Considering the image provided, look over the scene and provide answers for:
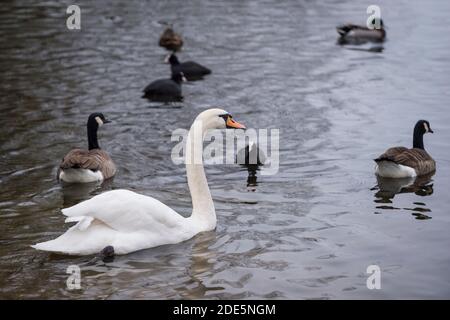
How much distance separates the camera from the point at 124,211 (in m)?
10.5

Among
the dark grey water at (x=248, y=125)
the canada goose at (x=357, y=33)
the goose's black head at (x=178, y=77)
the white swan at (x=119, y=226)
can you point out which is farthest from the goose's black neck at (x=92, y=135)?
the canada goose at (x=357, y=33)

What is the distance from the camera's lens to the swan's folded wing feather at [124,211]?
10.3 m

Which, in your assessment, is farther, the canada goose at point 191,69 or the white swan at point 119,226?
the canada goose at point 191,69

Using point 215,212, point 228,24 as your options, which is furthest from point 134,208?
point 228,24

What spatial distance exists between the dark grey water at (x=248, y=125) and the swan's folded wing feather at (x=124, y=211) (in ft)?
1.32

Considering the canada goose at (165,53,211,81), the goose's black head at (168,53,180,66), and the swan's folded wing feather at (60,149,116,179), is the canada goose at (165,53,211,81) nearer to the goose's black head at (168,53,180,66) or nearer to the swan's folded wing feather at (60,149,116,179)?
the goose's black head at (168,53,180,66)

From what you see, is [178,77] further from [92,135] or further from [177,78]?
[92,135]

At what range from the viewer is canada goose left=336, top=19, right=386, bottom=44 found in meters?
24.9

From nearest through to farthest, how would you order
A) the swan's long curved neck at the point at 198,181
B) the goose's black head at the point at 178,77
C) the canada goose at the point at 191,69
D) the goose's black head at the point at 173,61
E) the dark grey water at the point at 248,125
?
1. the dark grey water at the point at 248,125
2. the swan's long curved neck at the point at 198,181
3. the goose's black head at the point at 178,77
4. the canada goose at the point at 191,69
5. the goose's black head at the point at 173,61

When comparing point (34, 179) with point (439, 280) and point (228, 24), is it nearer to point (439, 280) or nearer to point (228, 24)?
point (439, 280)

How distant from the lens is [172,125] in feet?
57.3

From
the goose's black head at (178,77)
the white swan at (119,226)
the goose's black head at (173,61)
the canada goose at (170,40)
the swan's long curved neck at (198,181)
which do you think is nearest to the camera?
the white swan at (119,226)

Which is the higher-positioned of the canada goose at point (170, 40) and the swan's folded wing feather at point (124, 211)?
the canada goose at point (170, 40)

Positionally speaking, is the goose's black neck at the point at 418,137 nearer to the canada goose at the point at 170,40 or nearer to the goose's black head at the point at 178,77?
the goose's black head at the point at 178,77
